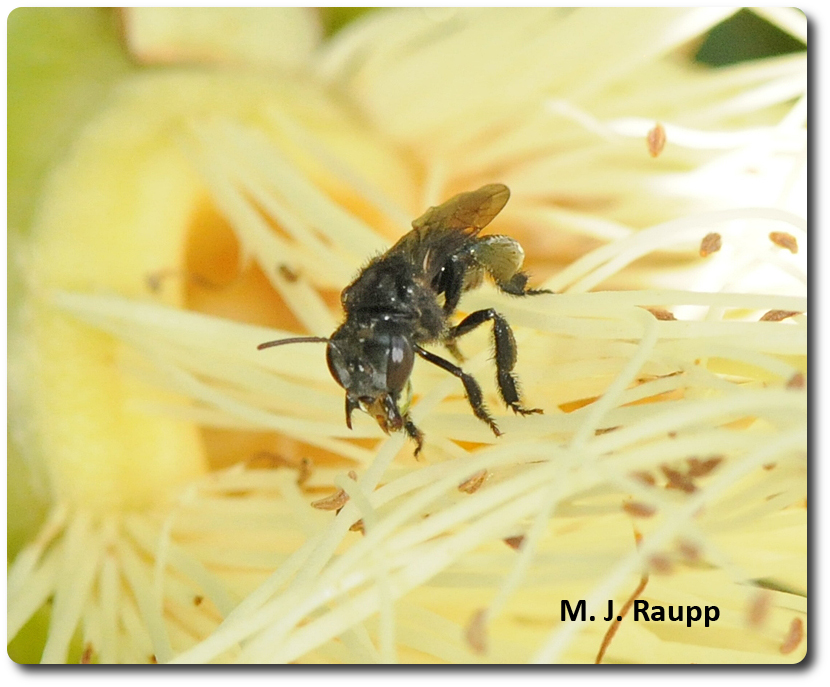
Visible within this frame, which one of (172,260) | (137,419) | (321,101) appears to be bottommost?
(137,419)

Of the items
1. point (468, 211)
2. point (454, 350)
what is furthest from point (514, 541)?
point (468, 211)

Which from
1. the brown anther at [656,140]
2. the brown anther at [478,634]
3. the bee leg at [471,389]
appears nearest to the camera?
the brown anther at [478,634]

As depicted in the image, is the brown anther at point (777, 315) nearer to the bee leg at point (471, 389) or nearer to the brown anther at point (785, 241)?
the brown anther at point (785, 241)

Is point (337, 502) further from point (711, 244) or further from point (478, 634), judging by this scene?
point (711, 244)

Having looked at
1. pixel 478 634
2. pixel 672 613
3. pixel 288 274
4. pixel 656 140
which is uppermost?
pixel 656 140

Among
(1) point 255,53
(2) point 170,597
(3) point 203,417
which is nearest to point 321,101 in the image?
(1) point 255,53

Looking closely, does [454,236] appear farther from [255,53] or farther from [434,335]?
[255,53]

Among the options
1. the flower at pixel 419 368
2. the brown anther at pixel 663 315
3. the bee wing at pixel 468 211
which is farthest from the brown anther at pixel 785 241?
the bee wing at pixel 468 211
